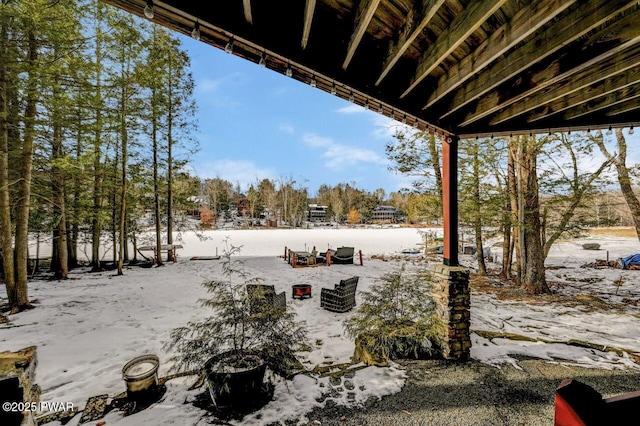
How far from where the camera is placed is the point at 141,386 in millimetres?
2988

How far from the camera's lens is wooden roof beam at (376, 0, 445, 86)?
5.59 ft

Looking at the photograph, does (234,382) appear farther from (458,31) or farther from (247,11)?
(458,31)

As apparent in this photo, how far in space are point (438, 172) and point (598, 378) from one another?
769 centimetres

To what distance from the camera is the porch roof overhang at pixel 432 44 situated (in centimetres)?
168

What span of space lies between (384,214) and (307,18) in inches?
2602

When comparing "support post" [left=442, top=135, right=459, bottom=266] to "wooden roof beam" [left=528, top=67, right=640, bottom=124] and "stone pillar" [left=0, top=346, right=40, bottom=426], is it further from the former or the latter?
"stone pillar" [left=0, top=346, right=40, bottom=426]

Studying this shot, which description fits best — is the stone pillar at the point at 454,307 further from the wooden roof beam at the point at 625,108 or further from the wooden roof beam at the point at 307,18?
the wooden roof beam at the point at 307,18

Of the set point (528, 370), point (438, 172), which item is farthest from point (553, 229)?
point (528, 370)

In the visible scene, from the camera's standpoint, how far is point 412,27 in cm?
190

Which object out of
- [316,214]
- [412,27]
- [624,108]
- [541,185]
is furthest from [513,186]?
[316,214]

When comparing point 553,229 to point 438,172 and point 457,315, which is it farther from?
point 457,315

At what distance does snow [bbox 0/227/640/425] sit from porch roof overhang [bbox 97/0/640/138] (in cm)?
346

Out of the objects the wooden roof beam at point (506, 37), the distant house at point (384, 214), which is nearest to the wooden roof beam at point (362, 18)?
the wooden roof beam at point (506, 37)

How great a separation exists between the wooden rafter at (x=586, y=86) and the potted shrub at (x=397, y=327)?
2.73m
